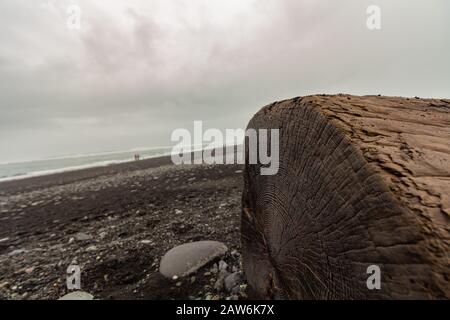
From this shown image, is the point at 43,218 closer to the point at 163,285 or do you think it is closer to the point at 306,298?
the point at 163,285

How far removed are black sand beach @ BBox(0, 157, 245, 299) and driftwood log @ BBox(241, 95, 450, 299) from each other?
73.1 inches

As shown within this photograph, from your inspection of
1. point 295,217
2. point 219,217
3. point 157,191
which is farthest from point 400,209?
point 157,191

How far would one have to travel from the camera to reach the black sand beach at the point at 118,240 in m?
3.80

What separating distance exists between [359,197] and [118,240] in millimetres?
5549

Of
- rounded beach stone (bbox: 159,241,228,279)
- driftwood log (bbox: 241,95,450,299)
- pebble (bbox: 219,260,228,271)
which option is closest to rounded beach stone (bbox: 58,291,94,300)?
rounded beach stone (bbox: 159,241,228,279)

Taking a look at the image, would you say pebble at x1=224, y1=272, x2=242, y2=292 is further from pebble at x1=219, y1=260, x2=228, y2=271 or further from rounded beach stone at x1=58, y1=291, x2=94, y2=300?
rounded beach stone at x1=58, y1=291, x2=94, y2=300

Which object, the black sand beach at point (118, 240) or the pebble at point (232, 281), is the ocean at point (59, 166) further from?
the pebble at point (232, 281)

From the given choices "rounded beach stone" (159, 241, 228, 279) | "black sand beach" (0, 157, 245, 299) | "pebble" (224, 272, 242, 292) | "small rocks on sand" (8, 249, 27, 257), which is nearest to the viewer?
→ "pebble" (224, 272, 242, 292)

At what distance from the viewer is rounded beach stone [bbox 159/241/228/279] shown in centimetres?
391

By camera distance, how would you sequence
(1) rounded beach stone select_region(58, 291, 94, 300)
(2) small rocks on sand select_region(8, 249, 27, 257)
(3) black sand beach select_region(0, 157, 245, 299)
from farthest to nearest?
(2) small rocks on sand select_region(8, 249, 27, 257) < (3) black sand beach select_region(0, 157, 245, 299) < (1) rounded beach stone select_region(58, 291, 94, 300)

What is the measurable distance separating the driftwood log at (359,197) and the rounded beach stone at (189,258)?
201 centimetres

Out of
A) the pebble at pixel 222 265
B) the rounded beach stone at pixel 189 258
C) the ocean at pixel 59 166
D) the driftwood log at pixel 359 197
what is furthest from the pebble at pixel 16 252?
the ocean at pixel 59 166

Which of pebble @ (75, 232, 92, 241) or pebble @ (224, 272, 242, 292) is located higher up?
pebble @ (224, 272, 242, 292)

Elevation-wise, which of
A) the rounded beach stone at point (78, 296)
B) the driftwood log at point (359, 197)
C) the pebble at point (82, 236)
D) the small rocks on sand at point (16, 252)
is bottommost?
the small rocks on sand at point (16, 252)
